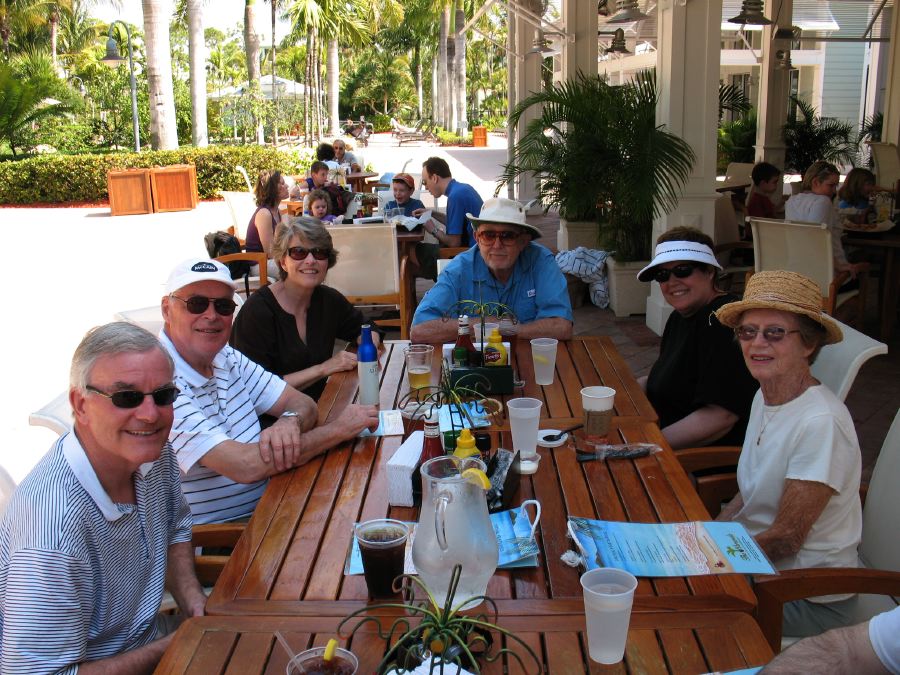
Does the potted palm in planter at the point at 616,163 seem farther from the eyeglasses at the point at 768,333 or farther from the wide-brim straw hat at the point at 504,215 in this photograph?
the eyeglasses at the point at 768,333

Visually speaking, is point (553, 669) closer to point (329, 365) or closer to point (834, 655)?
point (834, 655)

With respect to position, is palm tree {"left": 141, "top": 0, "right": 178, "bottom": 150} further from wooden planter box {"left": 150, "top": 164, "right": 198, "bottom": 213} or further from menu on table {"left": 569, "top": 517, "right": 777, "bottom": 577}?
menu on table {"left": 569, "top": 517, "right": 777, "bottom": 577}

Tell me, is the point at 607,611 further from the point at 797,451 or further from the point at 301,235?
the point at 301,235

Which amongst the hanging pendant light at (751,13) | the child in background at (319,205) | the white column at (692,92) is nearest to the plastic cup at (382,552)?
the white column at (692,92)

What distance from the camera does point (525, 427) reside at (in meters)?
2.46

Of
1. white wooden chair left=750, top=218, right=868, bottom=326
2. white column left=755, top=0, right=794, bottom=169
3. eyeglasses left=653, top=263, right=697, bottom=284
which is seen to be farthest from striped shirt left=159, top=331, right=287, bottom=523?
white column left=755, top=0, right=794, bottom=169

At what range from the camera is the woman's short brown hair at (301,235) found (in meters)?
3.92

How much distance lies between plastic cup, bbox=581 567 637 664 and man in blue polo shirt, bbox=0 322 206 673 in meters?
0.98

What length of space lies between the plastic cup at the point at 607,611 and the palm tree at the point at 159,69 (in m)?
17.6

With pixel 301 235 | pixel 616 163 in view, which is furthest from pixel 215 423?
pixel 616 163

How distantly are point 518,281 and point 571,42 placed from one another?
751 cm

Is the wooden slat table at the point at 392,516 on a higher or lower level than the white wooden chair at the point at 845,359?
lower

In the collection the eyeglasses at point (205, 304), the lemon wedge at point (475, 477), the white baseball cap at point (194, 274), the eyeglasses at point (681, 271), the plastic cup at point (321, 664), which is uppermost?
the white baseball cap at point (194, 274)

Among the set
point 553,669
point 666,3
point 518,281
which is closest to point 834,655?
point 553,669
